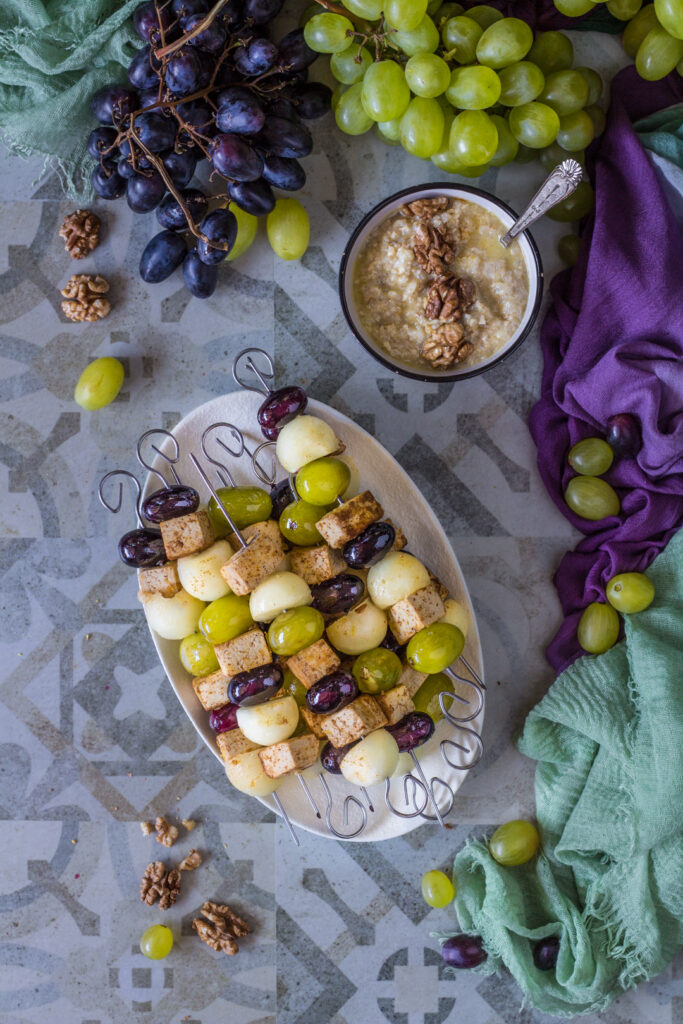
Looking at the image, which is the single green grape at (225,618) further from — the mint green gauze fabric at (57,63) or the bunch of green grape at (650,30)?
the bunch of green grape at (650,30)

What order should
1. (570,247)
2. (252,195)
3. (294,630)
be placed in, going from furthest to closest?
(570,247) → (252,195) → (294,630)

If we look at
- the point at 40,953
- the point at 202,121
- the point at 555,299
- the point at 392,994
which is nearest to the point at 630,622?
the point at 555,299

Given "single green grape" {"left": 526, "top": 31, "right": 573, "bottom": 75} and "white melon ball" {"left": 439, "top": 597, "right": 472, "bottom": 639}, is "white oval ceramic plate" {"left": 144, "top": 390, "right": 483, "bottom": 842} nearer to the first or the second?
"white melon ball" {"left": 439, "top": 597, "right": 472, "bottom": 639}

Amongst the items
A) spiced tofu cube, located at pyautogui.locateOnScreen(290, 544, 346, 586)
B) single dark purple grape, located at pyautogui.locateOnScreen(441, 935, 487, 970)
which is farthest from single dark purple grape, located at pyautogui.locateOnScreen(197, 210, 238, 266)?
single dark purple grape, located at pyautogui.locateOnScreen(441, 935, 487, 970)

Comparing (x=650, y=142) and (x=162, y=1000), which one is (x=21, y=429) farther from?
(x=650, y=142)

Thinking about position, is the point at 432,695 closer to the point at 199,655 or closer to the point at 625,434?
the point at 199,655

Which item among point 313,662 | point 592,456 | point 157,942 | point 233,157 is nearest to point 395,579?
point 313,662

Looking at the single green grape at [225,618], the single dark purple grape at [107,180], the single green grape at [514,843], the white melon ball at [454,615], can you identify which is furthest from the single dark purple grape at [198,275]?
the single green grape at [514,843]
